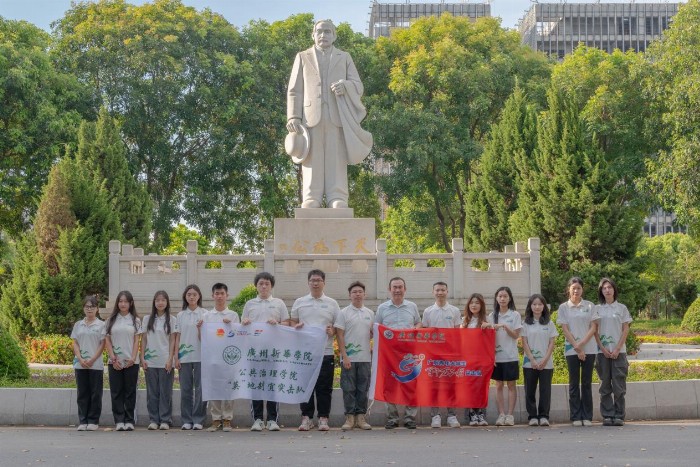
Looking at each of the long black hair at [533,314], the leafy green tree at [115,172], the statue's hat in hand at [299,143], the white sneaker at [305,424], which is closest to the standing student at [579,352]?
the long black hair at [533,314]

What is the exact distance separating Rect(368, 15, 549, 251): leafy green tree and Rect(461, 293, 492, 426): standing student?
20546 mm

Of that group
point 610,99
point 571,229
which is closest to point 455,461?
point 571,229

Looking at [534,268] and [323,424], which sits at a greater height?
[534,268]

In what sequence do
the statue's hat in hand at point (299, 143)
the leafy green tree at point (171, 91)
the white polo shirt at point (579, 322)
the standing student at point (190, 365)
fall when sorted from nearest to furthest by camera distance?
the standing student at point (190, 365) → the white polo shirt at point (579, 322) → the statue's hat in hand at point (299, 143) → the leafy green tree at point (171, 91)

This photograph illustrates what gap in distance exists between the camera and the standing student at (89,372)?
10.0 metres

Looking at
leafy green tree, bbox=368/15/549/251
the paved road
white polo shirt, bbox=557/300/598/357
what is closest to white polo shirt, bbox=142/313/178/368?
the paved road

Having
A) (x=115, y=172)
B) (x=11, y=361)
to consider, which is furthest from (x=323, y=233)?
(x=115, y=172)

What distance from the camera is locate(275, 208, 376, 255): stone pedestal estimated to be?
59.7 feet

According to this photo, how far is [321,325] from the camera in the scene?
10.1 metres

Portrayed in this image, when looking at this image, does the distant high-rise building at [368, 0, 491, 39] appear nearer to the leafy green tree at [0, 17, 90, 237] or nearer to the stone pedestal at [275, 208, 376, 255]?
the leafy green tree at [0, 17, 90, 237]

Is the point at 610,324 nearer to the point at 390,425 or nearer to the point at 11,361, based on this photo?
the point at 390,425

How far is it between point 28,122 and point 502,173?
42.6 ft

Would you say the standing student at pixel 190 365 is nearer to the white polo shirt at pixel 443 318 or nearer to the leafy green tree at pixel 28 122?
the white polo shirt at pixel 443 318

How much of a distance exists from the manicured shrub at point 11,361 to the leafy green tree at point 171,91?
757 inches
